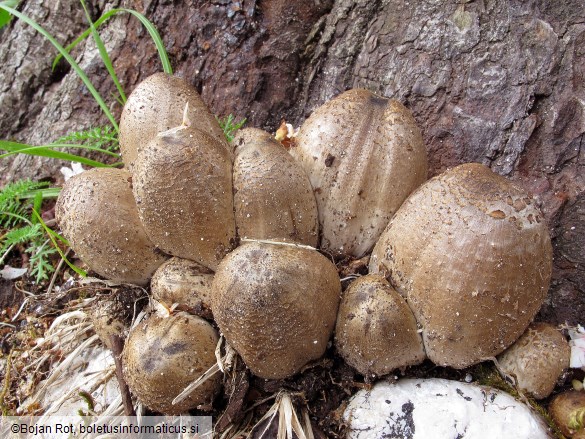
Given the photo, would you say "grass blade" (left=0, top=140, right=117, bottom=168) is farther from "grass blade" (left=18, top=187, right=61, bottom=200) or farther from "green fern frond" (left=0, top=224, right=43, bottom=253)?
"green fern frond" (left=0, top=224, right=43, bottom=253)

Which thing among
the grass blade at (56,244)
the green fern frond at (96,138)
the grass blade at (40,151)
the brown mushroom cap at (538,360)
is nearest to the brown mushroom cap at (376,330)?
the brown mushroom cap at (538,360)

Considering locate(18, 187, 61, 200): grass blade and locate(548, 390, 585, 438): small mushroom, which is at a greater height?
locate(18, 187, 61, 200): grass blade

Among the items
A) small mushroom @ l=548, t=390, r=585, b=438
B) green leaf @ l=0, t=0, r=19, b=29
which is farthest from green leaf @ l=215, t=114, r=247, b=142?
small mushroom @ l=548, t=390, r=585, b=438

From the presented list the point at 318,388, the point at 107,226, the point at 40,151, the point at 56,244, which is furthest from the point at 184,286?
the point at 40,151

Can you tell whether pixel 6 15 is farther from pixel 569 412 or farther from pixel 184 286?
pixel 569 412

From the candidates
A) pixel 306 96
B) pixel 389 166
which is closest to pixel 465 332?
pixel 389 166
